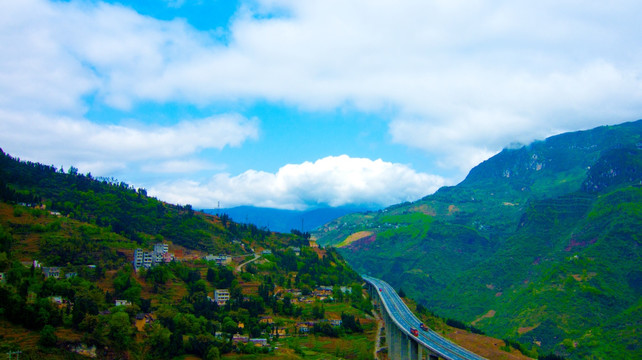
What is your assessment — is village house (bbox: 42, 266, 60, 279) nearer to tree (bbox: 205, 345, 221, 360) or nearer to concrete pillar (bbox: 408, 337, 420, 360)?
tree (bbox: 205, 345, 221, 360)

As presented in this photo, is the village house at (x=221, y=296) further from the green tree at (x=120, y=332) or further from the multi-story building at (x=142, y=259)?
the green tree at (x=120, y=332)

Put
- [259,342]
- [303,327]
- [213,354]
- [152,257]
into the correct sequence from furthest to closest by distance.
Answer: [152,257], [303,327], [259,342], [213,354]

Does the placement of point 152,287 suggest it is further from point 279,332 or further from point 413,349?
point 413,349

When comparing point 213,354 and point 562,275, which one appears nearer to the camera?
point 213,354

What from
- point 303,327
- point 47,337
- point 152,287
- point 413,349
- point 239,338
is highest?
point 152,287

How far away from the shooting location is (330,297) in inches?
4077

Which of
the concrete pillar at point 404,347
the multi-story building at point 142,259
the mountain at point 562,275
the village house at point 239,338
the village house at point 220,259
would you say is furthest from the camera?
the village house at point 220,259

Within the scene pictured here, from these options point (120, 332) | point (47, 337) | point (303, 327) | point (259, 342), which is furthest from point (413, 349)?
point (47, 337)

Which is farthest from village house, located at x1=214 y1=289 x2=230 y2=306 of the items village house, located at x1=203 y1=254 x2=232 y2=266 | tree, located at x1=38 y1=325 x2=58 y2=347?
tree, located at x1=38 y1=325 x2=58 y2=347

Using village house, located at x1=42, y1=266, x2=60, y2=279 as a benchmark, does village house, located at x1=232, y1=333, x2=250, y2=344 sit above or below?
below

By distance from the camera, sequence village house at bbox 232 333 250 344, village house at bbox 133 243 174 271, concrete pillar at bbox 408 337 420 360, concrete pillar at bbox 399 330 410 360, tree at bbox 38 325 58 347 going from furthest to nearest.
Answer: village house at bbox 133 243 174 271 → concrete pillar at bbox 399 330 410 360 → concrete pillar at bbox 408 337 420 360 → village house at bbox 232 333 250 344 → tree at bbox 38 325 58 347

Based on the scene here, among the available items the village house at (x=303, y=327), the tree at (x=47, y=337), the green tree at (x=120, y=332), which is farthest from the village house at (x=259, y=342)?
the tree at (x=47, y=337)

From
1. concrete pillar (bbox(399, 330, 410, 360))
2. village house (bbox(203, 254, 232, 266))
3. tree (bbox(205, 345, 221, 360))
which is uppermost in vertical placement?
village house (bbox(203, 254, 232, 266))

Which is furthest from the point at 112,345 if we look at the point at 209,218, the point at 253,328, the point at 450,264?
the point at 450,264
